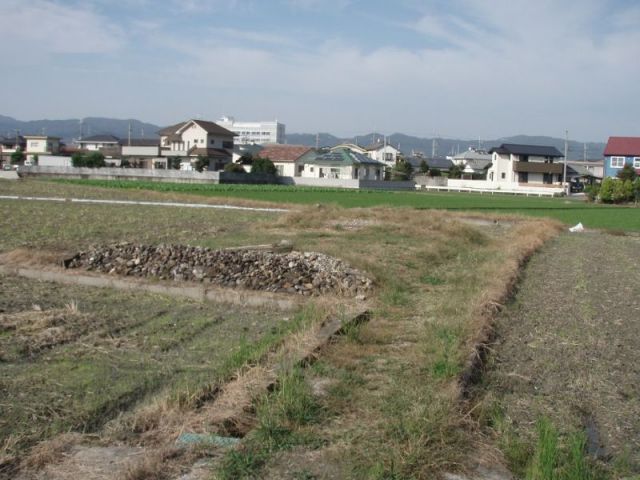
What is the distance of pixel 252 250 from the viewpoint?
1159cm

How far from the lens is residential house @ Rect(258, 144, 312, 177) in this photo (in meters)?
76.9

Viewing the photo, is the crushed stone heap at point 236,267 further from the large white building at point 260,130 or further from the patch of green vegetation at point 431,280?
the large white building at point 260,130

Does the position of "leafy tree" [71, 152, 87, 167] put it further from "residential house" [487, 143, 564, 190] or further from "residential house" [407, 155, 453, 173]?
"residential house" [407, 155, 453, 173]

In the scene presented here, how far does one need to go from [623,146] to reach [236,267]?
7109 cm

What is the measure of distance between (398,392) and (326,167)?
71066 millimetres

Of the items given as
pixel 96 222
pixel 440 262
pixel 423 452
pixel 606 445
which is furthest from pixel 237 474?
pixel 96 222

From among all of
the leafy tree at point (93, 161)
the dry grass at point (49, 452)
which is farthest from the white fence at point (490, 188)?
the dry grass at point (49, 452)

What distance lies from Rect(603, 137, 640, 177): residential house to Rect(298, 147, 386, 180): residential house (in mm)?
25354

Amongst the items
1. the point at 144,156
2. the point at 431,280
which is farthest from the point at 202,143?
the point at 431,280

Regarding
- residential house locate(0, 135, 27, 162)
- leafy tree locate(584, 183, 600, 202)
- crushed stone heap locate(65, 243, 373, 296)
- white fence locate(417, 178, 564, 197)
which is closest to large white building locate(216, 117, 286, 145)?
residential house locate(0, 135, 27, 162)

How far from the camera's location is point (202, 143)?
248ft

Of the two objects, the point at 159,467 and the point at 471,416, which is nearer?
the point at 159,467

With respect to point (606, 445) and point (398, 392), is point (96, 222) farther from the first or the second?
point (606, 445)

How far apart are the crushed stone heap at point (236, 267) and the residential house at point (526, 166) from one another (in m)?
65.4
